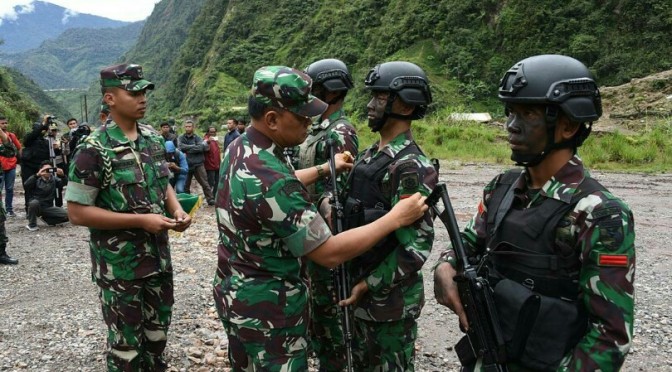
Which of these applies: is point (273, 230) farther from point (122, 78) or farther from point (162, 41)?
point (162, 41)

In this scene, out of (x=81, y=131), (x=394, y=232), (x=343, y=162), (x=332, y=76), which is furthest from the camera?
(x=81, y=131)

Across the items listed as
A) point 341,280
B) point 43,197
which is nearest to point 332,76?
point 341,280

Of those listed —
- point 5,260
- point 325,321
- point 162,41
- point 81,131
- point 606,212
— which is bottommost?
point 162,41

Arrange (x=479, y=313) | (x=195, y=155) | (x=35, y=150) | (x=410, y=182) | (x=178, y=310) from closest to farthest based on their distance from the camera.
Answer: (x=479, y=313) → (x=410, y=182) → (x=178, y=310) → (x=35, y=150) → (x=195, y=155)

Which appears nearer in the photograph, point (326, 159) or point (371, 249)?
point (371, 249)

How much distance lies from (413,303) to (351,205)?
61cm

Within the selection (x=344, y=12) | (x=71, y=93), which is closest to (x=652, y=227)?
(x=344, y=12)

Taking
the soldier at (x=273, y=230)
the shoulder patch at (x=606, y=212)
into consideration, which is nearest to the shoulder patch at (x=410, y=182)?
the soldier at (x=273, y=230)

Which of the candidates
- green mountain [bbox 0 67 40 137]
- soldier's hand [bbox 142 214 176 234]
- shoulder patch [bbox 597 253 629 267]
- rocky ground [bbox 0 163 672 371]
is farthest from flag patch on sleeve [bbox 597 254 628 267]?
green mountain [bbox 0 67 40 137]

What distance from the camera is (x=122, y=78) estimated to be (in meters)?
3.09

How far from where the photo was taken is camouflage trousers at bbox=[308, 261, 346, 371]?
10.2ft

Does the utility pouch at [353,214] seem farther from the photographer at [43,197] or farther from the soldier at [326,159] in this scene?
the photographer at [43,197]

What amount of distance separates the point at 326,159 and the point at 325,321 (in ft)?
3.45

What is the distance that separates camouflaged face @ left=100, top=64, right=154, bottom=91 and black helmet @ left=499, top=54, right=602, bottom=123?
2.31 metres
